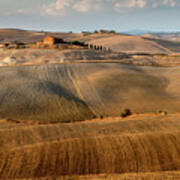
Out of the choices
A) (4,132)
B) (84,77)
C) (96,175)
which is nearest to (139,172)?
(96,175)

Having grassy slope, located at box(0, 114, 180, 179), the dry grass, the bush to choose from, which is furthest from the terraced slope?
the dry grass

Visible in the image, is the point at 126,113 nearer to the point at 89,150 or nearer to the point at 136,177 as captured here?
the point at 89,150

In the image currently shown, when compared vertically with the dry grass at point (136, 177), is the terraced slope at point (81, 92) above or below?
below

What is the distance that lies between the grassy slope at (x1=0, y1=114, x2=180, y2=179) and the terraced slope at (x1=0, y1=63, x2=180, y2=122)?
734 cm

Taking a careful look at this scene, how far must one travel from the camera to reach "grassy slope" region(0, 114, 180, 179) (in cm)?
1529

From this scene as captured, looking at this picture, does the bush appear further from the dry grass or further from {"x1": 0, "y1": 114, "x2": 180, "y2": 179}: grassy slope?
the dry grass

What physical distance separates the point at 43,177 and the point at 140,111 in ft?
54.9

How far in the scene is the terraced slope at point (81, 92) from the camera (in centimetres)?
2880

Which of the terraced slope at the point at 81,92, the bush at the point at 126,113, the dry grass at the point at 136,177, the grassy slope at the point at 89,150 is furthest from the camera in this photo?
the terraced slope at the point at 81,92

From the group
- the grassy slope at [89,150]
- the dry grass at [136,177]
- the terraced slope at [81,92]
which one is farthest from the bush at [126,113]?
the dry grass at [136,177]

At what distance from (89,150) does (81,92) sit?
19.0 meters

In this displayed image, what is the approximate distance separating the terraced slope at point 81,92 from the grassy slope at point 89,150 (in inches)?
289

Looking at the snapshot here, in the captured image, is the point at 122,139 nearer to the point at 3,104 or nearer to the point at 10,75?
the point at 3,104

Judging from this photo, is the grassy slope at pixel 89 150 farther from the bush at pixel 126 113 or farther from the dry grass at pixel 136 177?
the bush at pixel 126 113
